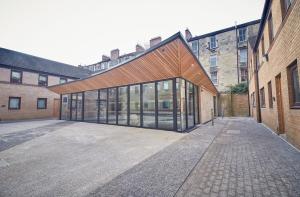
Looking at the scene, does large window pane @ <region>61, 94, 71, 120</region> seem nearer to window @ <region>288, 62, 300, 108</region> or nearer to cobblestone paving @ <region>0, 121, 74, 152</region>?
cobblestone paving @ <region>0, 121, 74, 152</region>

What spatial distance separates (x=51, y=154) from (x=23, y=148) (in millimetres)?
1723

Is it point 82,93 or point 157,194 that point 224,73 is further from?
point 157,194

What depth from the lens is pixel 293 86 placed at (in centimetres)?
501

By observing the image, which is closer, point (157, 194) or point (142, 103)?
point (157, 194)

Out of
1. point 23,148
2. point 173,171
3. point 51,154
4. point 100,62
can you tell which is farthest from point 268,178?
point 100,62

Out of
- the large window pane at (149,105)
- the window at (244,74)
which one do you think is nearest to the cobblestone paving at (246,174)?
the large window pane at (149,105)

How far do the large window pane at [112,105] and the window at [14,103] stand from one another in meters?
12.5

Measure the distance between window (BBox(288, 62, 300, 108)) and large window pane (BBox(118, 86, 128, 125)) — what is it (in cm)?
869

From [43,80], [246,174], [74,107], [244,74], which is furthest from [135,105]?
[244,74]

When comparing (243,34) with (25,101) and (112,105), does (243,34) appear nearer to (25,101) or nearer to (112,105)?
(112,105)

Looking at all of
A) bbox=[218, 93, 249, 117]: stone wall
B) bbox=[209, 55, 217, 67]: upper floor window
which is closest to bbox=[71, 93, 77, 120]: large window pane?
bbox=[218, 93, 249, 117]: stone wall

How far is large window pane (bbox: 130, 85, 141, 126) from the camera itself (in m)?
10.1

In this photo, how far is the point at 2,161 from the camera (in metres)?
4.25

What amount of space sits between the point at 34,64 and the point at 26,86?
3.29m
